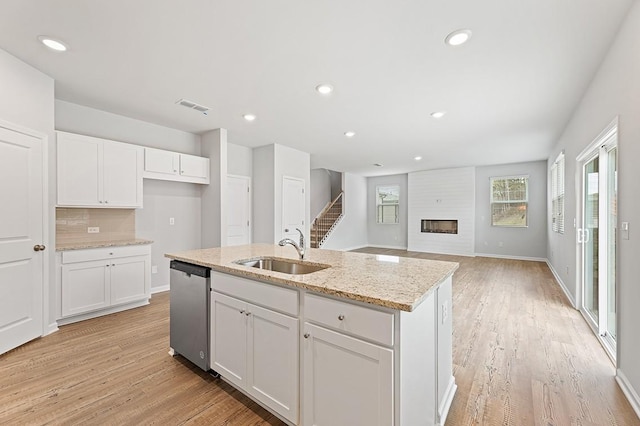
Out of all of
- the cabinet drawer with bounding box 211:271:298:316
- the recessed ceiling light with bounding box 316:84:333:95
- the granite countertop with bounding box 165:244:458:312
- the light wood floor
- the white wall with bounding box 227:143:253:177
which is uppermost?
the recessed ceiling light with bounding box 316:84:333:95

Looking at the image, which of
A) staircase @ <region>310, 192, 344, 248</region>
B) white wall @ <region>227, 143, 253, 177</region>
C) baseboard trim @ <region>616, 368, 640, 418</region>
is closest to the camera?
baseboard trim @ <region>616, 368, 640, 418</region>

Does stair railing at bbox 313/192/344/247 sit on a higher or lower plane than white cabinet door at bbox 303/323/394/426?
higher

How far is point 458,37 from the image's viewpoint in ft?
7.43

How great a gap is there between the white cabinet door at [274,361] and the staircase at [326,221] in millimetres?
7305

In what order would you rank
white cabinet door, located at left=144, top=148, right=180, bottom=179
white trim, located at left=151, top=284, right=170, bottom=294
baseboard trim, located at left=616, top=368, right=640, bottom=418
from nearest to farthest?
baseboard trim, located at left=616, top=368, right=640, bottom=418 < white cabinet door, located at left=144, top=148, right=180, bottom=179 < white trim, located at left=151, top=284, right=170, bottom=294

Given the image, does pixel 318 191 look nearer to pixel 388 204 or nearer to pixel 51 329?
pixel 388 204

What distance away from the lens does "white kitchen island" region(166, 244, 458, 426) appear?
4.21 feet

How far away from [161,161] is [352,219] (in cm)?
659

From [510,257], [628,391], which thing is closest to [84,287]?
[628,391]

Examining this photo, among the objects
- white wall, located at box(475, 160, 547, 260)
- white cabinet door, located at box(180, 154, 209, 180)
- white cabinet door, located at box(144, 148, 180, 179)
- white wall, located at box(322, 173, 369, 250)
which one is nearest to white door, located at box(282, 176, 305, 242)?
white cabinet door, located at box(180, 154, 209, 180)

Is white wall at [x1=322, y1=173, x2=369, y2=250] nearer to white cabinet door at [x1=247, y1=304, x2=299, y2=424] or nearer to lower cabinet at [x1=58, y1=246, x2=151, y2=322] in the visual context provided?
lower cabinet at [x1=58, y1=246, x2=151, y2=322]

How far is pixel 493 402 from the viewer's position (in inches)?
78.2

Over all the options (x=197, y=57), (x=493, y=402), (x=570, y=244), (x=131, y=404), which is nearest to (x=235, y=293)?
(x=131, y=404)

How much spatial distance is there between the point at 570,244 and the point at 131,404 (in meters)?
5.54
